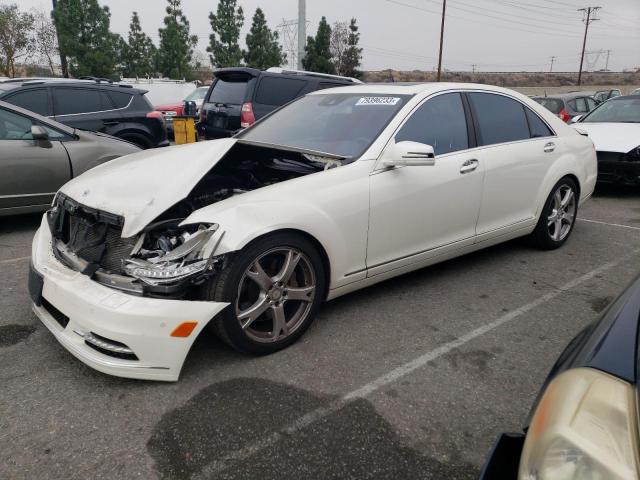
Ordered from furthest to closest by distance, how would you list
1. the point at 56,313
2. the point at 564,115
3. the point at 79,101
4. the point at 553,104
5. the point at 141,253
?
the point at 553,104 → the point at 564,115 → the point at 79,101 → the point at 56,313 → the point at 141,253

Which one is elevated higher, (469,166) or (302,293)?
(469,166)

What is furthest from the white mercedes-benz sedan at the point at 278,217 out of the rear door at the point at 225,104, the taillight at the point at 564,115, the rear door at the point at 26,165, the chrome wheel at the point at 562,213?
the taillight at the point at 564,115

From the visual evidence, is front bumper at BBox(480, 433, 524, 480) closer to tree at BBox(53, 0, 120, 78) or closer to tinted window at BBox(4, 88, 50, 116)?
tinted window at BBox(4, 88, 50, 116)

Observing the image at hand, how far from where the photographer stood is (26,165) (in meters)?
5.39

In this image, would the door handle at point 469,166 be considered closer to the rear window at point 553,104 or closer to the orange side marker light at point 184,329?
the orange side marker light at point 184,329

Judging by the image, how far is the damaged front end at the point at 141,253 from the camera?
2586 millimetres

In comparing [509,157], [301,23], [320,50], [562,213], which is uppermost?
[320,50]

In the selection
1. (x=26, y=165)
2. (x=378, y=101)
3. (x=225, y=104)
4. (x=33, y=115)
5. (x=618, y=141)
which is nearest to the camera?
(x=378, y=101)

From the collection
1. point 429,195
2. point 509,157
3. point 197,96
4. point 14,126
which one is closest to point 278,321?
point 429,195

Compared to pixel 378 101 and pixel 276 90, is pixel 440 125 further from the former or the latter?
pixel 276 90

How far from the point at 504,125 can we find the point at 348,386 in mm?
2865

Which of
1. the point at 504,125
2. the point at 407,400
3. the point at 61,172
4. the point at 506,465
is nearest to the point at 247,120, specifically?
the point at 61,172

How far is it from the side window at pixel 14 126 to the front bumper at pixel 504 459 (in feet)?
18.8

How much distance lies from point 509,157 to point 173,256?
117 inches
